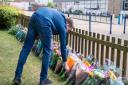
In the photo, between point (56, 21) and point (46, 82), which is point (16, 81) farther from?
point (56, 21)

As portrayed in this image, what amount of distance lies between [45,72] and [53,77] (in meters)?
0.91

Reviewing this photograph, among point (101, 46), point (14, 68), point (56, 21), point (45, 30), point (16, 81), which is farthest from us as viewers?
point (14, 68)

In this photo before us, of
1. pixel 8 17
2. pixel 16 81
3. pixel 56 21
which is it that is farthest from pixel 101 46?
pixel 8 17

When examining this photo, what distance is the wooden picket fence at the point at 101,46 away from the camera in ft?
20.3

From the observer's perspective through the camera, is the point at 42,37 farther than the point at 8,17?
No

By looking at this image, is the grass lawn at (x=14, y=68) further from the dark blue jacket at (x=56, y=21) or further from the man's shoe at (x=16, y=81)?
the dark blue jacket at (x=56, y=21)

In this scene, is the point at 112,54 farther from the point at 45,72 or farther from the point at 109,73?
the point at 45,72

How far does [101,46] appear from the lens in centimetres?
694

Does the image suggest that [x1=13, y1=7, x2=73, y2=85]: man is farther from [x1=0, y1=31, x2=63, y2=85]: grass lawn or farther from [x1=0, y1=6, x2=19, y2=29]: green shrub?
[x1=0, y1=6, x2=19, y2=29]: green shrub

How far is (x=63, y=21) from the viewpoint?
19.5ft

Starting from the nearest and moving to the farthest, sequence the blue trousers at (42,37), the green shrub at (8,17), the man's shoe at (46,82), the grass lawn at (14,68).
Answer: the blue trousers at (42,37) < the man's shoe at (46,82) < the grass lawn at (14,68) < the green shrub at (8,17)

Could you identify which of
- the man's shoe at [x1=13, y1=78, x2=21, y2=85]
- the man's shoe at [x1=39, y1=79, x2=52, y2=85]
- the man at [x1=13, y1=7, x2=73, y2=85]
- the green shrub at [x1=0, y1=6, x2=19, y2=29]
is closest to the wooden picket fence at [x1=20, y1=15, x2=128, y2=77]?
the man at [x1=13, y1=7, x2=73, y2=85]

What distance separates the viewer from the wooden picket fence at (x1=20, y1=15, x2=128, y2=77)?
6.18 meters

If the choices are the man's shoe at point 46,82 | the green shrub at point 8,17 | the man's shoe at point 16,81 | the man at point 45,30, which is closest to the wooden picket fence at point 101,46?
the man at point 45,30
